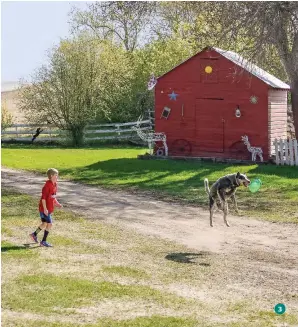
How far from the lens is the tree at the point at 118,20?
68.6ft

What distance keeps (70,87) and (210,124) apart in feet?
24.4

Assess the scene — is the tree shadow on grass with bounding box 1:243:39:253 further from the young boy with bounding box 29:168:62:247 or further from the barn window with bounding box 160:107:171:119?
the barn window with bounding box 160:107:171:119

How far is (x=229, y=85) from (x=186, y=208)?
9283mm

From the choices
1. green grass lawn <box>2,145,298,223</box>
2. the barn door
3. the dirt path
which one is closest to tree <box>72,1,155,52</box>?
the barn door

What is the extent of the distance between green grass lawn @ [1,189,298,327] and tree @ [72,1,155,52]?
1002cm

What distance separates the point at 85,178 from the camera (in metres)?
19.4

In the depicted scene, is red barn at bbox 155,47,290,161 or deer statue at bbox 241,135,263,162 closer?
deer statue at bbox 241,135,263,162

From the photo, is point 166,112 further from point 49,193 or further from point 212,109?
point 49,193

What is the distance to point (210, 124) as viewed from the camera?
23.8 metres

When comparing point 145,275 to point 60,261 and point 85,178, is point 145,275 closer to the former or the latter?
point 60,261

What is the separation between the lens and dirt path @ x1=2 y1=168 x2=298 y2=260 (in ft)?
37.8

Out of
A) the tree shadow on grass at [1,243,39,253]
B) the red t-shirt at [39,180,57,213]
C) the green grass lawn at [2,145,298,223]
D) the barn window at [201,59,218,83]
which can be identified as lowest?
the tree shadow on grass at [1,243,39,253]

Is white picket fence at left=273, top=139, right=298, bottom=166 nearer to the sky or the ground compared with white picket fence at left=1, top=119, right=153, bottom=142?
nearer to the ground

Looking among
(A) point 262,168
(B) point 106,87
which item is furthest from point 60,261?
(B) point 106,87
